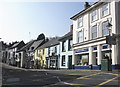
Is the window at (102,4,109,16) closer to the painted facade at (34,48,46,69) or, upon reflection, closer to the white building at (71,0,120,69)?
the white building at (71,0,120,69)

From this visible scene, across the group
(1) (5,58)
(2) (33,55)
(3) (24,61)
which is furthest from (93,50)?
(1) (5,58)

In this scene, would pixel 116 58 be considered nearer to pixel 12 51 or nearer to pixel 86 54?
pixel 86 54

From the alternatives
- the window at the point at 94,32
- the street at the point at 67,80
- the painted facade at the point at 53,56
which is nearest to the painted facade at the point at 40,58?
the painted facade at the point at 53,56

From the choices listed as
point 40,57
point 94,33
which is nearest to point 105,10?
point 94,33

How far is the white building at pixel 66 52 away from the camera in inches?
1357

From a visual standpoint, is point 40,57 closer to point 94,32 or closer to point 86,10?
point 86,10

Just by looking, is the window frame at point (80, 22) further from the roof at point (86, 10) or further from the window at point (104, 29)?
the window at point (104, 29)

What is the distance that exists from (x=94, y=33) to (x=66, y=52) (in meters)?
9.85

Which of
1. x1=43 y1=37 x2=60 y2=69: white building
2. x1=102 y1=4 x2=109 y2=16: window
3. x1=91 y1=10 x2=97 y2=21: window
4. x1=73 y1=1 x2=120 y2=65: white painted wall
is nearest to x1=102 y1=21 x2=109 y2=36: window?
x1=73 y1=1 x2=120 y2=65: white painted wall

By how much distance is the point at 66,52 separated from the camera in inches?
1407

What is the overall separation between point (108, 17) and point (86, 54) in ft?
25.0

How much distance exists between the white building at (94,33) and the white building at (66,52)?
2422mm

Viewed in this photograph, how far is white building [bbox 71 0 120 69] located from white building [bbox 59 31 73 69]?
2.42 meters

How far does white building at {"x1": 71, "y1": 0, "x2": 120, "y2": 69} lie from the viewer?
23.5 meters
